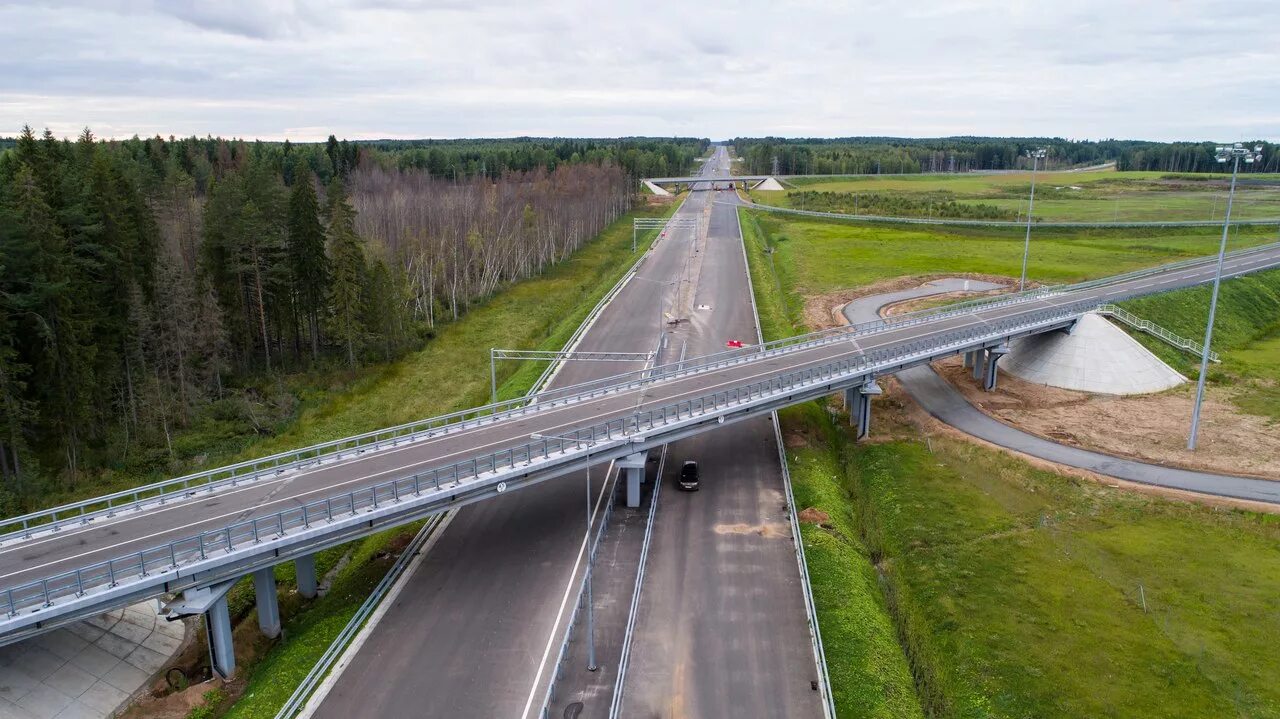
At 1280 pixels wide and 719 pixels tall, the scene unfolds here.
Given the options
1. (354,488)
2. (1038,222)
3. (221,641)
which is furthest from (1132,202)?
(221,641)

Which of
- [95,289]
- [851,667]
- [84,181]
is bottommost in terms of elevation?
[851,667]

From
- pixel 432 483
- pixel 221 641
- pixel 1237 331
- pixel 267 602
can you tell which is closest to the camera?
pixel 221 641

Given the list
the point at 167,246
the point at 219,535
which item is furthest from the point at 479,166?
the point at 219,535

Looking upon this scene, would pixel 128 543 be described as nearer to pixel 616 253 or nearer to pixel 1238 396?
pixel 1238 396

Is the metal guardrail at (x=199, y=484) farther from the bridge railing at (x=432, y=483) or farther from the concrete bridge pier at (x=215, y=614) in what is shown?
the concrete bridge pier at (x=215, y=614)

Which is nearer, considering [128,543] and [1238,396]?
[128,543]

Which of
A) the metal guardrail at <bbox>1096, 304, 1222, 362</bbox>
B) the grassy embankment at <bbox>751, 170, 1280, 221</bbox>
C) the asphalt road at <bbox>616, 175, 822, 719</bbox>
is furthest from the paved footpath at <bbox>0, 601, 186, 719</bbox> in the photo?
the grassy embankment at <bbox>751, 170, 1280, 221</bbox>

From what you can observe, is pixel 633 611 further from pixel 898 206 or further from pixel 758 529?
pixel 898 206
